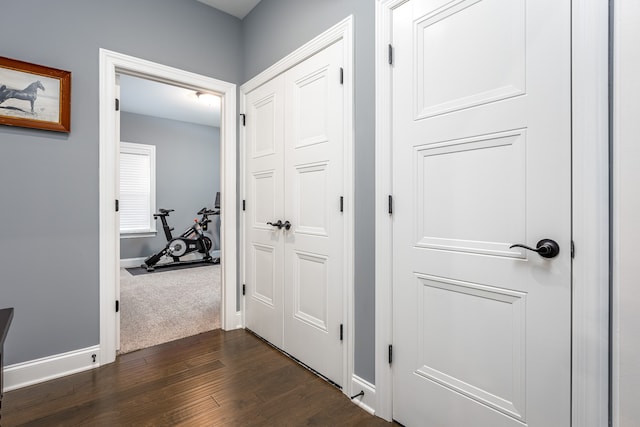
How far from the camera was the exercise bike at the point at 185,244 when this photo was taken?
18.1 ft

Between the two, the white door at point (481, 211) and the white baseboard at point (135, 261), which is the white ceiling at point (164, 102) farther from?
the white door at point (481, 211)

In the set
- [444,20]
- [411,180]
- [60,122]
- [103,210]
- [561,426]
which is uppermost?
[444,20]

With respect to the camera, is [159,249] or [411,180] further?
[159,249]

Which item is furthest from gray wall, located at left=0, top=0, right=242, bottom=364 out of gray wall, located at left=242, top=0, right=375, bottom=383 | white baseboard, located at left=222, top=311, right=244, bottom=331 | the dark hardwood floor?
gray wall, located at left=242, top=0, right=375, bottom=383

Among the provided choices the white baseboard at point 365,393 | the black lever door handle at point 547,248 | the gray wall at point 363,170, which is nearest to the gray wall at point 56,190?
the gray wall at point 363,170

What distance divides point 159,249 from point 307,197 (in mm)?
4919

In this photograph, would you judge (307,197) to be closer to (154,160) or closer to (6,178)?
(6,178)

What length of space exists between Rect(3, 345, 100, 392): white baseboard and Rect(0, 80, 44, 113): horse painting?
5.18 ft

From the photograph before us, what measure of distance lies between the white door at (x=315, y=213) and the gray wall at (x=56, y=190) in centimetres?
128

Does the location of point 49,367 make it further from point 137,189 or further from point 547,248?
point 137,189

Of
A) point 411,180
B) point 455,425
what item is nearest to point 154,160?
point 411,180

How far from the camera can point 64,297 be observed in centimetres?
206

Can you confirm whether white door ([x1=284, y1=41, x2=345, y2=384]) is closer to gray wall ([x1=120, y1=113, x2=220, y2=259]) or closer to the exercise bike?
the exercise bike

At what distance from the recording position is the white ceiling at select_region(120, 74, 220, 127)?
4.29m
